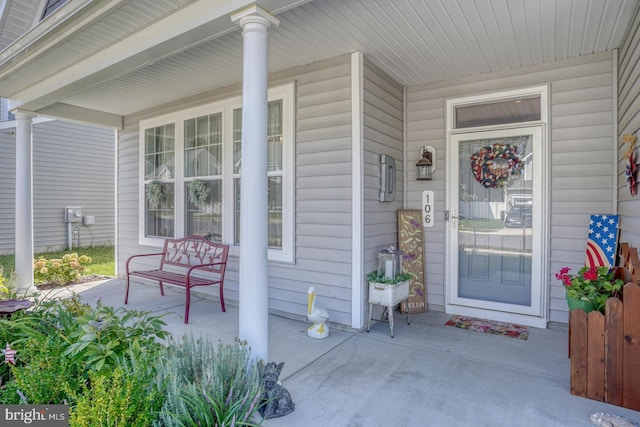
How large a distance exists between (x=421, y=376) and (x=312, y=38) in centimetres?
293

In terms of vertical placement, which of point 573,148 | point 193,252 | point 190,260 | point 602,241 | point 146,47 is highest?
point 146,47

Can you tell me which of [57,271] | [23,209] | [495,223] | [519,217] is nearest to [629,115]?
[519,217]

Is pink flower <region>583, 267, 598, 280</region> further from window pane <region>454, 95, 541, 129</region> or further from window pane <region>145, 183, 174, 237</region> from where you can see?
window pane <region>145, 183, 174, 237</region>

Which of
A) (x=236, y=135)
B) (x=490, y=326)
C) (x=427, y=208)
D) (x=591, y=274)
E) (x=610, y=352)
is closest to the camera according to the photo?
(x=610, y=352)

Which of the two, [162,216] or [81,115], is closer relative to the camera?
[162,216]

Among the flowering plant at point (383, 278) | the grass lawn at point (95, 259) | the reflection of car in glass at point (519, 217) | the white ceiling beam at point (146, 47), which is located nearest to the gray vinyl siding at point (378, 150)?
the flowering plant at point (383, 278)

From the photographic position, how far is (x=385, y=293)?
11.4 feet

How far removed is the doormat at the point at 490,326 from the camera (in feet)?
11.6

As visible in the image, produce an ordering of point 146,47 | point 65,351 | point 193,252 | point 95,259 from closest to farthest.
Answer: point 65,351, point 146,47, point 193,252, point 95,259

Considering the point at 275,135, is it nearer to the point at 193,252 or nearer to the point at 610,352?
the point at 193,252

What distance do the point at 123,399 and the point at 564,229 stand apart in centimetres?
390

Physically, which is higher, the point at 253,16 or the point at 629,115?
the point at 253,16

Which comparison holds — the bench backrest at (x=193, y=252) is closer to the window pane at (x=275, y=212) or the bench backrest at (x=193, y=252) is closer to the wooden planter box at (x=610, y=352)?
the window pane at (x=275, y=212)

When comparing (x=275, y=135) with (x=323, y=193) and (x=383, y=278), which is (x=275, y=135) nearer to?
(x=323, y=193)
